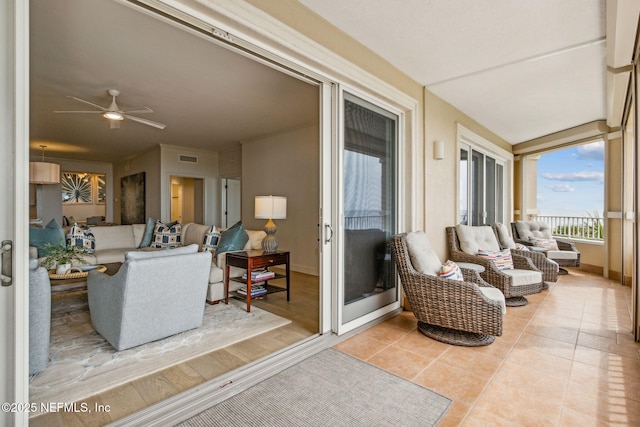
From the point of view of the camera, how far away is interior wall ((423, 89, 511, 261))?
3.68m

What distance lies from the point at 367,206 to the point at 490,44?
1.79m

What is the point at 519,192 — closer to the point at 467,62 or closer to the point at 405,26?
the point at 467,62

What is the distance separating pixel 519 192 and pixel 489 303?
588 centimetres

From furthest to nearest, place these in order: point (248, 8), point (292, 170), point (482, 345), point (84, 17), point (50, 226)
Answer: point (292, 170), point (50, 226), point (482, 345), point (84, 17), point (248, 8)

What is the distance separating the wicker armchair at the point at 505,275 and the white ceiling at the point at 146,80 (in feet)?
8.68

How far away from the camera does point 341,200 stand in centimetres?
272

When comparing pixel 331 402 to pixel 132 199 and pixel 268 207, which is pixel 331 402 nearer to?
pixel 268 207

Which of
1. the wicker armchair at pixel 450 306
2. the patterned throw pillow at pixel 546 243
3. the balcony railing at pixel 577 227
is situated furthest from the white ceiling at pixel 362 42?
the balcony railing at pixel 577 227

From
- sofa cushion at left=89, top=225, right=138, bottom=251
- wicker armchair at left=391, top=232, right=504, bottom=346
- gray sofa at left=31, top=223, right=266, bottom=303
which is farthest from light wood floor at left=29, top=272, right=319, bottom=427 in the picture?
sofa cushion at left=89, top=225, right=138, bottom=251

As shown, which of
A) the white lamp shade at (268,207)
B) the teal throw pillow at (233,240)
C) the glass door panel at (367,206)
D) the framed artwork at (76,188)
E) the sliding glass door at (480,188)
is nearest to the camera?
the glass door panel at (367,206)

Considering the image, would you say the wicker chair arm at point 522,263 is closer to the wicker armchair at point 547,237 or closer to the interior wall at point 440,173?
the interior wall at point 440,173

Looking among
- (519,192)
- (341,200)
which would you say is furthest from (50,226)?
(519,192)

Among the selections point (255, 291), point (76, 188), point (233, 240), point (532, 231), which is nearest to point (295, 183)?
point (233, 240)

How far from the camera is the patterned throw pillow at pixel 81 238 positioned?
4738mm
